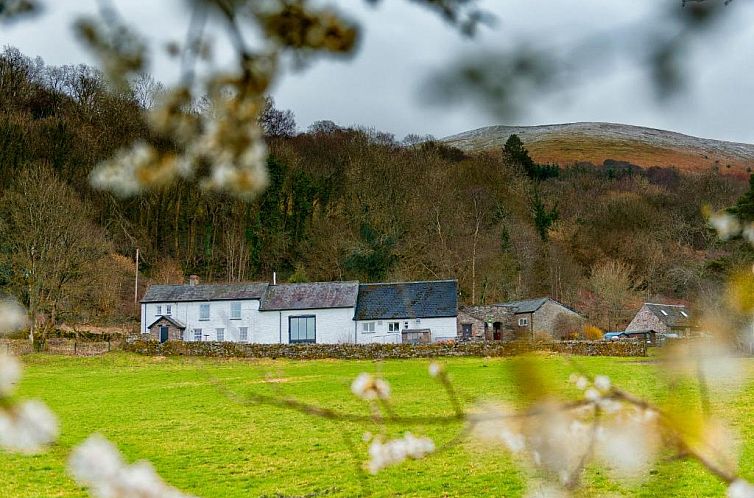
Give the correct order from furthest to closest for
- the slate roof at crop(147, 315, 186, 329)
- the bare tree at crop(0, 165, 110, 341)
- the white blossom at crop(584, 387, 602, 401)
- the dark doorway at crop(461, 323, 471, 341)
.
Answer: the dark doorway at crop(461, 323, 471, 341) < the slate roof at crop(147, 315, 186, 329) < the bare tree at crop(0, 165, 110, 341) < the white blossom at crop(584, 387, 602, 401)

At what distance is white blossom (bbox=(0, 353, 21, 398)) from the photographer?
84cm

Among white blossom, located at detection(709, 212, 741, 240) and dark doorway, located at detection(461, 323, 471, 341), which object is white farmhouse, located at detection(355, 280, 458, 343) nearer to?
dark doorway, located at detection(461, 323, 471, 341)

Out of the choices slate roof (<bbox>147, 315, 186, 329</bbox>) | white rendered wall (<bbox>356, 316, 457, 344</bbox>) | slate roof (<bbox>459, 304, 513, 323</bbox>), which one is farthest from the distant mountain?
slate roof (<bbox>147, 315, 186, 329</bbox>)

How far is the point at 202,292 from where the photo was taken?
39.1 m

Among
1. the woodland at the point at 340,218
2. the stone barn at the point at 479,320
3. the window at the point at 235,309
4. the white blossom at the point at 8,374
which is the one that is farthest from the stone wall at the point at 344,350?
the white blossom at the point at 8,374

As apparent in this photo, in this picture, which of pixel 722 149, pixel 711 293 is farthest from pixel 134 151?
pixel 722 149

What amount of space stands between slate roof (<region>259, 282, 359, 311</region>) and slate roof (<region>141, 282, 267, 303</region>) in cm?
74

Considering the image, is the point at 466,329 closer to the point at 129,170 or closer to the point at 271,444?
the point at 271,444

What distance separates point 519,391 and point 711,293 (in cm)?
52

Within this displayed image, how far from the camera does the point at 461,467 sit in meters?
8.93

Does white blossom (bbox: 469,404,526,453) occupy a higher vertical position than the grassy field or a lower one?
higher

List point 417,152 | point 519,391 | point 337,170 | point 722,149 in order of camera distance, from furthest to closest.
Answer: point 337,170 < point 417,152 < point 722,149 < point 519,391

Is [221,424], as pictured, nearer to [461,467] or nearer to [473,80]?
[461,467]

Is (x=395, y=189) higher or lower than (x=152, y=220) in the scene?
lower
